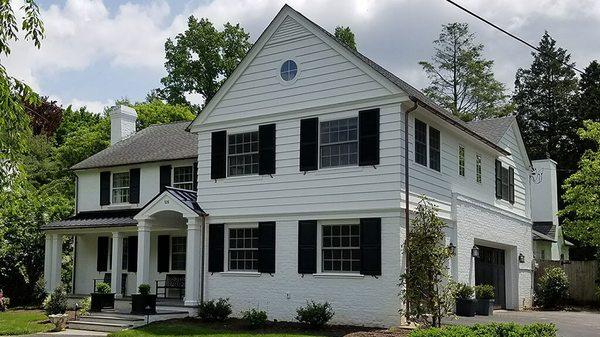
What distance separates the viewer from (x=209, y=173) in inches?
868

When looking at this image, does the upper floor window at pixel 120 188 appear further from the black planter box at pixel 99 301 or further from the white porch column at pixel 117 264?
the black planter box at pixel 99 301

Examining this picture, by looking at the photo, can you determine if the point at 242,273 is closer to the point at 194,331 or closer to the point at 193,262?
the point at 193,262

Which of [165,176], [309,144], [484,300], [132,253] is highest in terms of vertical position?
[309,144]

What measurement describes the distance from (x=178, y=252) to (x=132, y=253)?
6.69 feet

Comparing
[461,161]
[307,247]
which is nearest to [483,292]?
[461,161]

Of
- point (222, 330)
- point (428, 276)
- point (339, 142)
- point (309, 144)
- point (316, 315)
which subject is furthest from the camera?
point (309, 144)

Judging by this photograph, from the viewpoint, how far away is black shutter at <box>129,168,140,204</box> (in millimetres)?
26984

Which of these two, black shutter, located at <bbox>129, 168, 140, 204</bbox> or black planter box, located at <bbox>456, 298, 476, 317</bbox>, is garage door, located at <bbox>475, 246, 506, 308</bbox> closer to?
black planter box, located at <bbox>456, 298, 476, 317</bbox>

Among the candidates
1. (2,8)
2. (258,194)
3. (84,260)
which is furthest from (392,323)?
(84,260)

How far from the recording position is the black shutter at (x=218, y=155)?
21.8 m

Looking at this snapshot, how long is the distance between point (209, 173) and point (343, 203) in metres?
5.08

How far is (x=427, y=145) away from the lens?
20.3 meters

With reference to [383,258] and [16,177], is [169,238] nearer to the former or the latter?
[383,258]

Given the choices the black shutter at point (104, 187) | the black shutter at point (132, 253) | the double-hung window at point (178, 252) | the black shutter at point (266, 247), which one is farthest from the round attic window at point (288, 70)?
the black shutter at point (104, 187)
